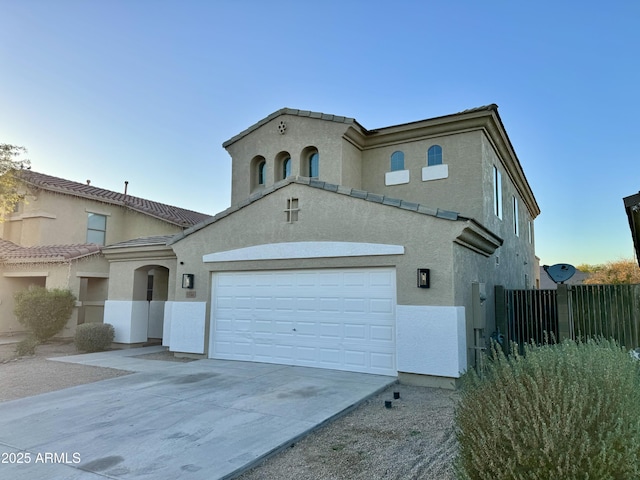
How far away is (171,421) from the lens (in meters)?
6.42

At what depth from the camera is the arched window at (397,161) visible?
14.4 metres

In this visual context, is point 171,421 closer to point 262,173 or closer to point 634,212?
point 634,212

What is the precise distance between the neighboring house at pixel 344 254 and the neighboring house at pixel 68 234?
10.5 feet

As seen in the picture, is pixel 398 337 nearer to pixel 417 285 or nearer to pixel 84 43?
pixel 417 285

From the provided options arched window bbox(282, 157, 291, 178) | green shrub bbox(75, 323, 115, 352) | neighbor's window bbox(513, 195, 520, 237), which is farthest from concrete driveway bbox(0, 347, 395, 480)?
neighbor's window bbox(513, 195, 520, 237)

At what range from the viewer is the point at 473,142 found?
13156mm

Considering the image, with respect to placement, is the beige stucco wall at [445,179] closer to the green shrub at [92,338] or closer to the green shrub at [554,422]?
the green shrub at [554,422]

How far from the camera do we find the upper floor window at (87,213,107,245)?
2236cm

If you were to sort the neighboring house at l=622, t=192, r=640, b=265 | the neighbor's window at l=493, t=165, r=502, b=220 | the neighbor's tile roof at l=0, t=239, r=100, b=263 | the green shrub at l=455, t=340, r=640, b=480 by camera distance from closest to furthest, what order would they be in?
the green shrub at l=455, t=340, r=640, b=480, the neighboring house at l=622, t=192, r=640, b=265, the neighbor's window at l=493, t=165, r=502, b=220, the neighbor's tile roof at l=0, t=239, r=100, b=263

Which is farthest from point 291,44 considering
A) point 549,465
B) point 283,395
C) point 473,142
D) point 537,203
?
point 537,203

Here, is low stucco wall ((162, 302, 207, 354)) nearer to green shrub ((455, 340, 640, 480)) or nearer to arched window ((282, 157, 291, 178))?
arched window ((282, 157, 291, 178))

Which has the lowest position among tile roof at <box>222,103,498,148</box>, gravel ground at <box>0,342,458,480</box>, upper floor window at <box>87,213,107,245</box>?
gravel ground at <box>0,342,458,480</box>

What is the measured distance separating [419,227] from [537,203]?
20.2 m

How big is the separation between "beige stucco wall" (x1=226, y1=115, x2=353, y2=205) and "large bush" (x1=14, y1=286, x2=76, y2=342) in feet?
24.5
